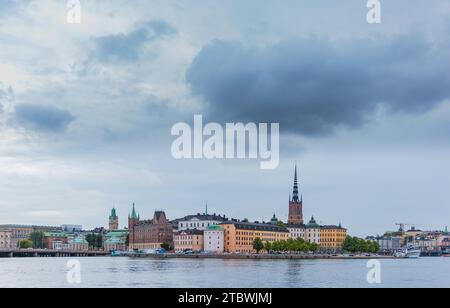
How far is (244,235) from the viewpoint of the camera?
7694 centimetres

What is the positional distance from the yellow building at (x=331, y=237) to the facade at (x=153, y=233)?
61.9ft

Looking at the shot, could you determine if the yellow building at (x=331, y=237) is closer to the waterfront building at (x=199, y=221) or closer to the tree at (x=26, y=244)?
the waterfront building at (x=199, y=221)

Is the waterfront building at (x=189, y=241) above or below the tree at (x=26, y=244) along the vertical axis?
above

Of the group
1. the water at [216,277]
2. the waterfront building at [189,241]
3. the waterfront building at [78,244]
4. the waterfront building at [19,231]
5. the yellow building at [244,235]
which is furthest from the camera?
the waterfront building at [19,231]

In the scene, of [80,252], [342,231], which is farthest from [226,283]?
[342,231]

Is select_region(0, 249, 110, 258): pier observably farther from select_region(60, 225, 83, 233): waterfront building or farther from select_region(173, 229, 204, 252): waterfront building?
select_region(60, 225, 83, 233): waterfront building

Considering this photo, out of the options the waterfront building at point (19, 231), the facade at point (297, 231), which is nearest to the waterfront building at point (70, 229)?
the waterfront building at point (19, 231)

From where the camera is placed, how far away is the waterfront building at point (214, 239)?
247 feet

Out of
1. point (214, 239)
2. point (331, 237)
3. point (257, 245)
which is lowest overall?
point (257, 245)

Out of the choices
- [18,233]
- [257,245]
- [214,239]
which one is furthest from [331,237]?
[18,233]

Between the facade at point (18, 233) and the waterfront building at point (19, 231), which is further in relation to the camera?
the waterfront building at point (19, 231)

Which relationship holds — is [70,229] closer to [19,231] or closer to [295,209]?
[19,231]

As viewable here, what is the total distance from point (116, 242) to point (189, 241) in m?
22.0
